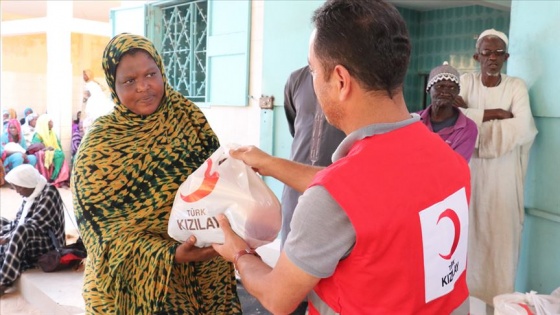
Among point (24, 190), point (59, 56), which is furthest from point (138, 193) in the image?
point (59, 56)

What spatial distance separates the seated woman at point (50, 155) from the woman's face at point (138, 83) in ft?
29.7

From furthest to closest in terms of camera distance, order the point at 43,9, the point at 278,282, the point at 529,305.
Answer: the point at 43,9
the point at 529,305
the point at 278,282

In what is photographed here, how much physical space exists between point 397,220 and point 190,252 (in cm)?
89

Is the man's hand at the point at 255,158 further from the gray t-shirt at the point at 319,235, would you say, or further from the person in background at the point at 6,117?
the person in background at the point at 6,117

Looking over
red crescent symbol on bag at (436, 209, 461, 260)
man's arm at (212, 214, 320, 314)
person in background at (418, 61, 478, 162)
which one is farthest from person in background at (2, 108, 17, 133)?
red crescent symbol on bag at (436, 209, 461, 260)

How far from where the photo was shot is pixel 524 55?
10.5 ft

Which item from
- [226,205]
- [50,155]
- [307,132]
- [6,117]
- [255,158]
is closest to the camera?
[226,205]

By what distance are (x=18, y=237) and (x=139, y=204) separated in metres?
3.22

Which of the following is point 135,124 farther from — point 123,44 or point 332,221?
point 332,221

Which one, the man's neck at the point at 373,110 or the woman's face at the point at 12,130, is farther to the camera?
the woman's face at the point at 12,130

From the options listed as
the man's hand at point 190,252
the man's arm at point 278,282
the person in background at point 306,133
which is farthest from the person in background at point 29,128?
the man's arm at point 278,282

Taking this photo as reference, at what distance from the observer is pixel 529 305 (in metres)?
2.64

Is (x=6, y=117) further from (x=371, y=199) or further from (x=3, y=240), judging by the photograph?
(x=371, y=199)

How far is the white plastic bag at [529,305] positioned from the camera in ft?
8.45
